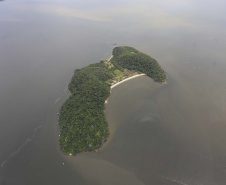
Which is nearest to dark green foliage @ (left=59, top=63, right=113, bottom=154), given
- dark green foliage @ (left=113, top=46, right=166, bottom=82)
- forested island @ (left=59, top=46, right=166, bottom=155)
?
forested island @ (left=59, top=46, right=166, bottom=155)

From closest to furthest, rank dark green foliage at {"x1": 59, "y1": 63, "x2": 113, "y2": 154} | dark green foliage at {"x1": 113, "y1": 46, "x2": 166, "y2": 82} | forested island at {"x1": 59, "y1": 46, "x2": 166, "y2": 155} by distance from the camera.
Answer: dark green foliage at {"x1": 59, "y1": 63, "x2": 113, "y2": 154}
forested island at {"x1": 59, "y1": 46, "x2": 166, "y2": 155}
dark green foliage at {"x1": 113, "y1": 46, "x2": 166, "y2": 82}

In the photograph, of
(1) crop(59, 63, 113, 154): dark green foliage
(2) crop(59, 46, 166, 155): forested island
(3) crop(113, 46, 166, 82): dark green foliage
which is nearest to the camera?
(1) crop(59, 63, 113, 154): dark green foliage

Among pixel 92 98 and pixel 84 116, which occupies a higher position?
pixel 92 98

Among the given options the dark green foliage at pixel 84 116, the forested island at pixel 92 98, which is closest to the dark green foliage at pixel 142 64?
the forested island at pixel 92 98

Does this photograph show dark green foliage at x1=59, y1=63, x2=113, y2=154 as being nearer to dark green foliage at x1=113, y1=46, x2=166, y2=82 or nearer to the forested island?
the forested island

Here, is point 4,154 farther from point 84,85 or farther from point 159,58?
point 159,58

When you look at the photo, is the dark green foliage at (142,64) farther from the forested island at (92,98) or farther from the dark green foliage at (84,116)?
the dark green foliage at (84,116)

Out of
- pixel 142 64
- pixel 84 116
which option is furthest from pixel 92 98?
pixel 142 64

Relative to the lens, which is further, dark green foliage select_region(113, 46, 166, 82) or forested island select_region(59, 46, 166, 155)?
dark green foliage select_region(113, 46, 166, 82)

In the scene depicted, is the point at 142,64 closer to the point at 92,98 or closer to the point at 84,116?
the point at 92,98
